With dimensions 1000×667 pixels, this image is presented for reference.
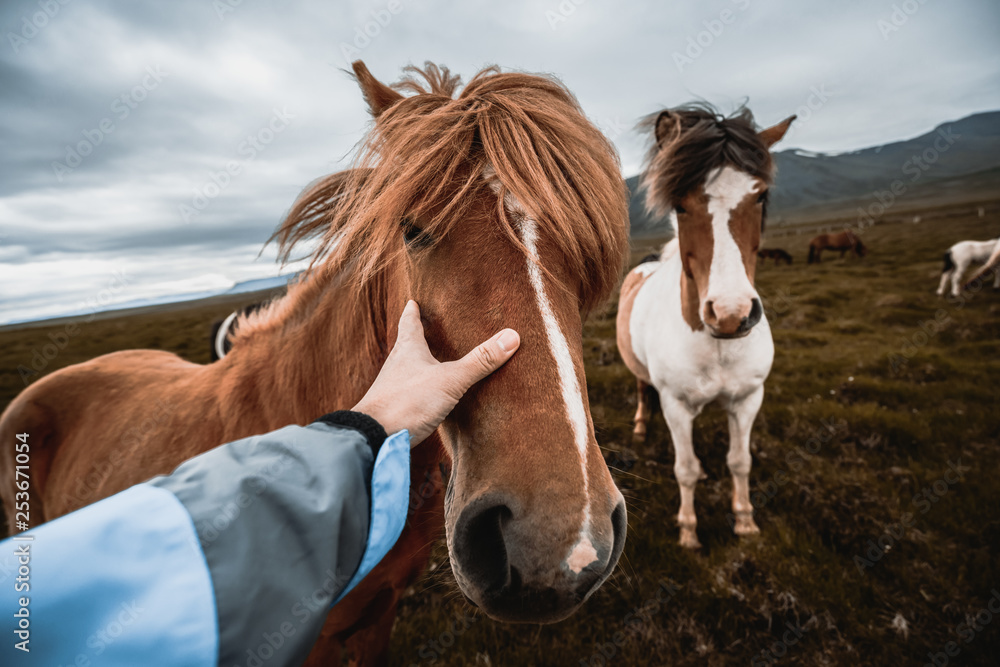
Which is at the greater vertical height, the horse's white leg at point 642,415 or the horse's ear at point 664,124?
the horse's ear at point 664,124

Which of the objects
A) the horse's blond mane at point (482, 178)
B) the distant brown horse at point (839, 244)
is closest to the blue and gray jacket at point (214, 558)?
the horse's blond mane at point (482, 178)

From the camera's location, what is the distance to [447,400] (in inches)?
51.5

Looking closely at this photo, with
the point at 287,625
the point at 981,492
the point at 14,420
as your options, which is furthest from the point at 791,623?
the point at 14,420

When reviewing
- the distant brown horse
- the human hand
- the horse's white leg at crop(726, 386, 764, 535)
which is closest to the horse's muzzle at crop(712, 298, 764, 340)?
the horse's white leg at crop(726, 386, 764, 535)

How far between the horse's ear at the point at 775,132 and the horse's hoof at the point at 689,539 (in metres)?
3.81

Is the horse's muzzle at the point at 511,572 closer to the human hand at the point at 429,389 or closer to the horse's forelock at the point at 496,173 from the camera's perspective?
the human hand at the point at 429,389

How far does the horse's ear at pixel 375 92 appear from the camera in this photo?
6.42 ft

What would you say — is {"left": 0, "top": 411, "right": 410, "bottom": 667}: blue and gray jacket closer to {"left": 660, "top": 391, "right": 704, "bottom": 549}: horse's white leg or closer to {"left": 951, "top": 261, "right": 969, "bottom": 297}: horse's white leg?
{"left": 660, "top": 391, "right": 704, "bottom": 549}: horse's white leg

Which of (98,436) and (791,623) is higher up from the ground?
(98,436)

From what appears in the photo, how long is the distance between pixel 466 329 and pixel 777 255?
34.0m

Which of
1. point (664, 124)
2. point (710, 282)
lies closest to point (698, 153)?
point (664, 124)

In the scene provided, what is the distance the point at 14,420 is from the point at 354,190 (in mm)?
3701

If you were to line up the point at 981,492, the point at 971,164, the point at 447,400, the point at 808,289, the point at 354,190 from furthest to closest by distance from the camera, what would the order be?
the point at 971,164 < the point at 808,289 < the point at 981,492 < the point at 354,190 < the point at 447,400

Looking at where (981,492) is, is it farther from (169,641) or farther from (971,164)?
(971,164)
